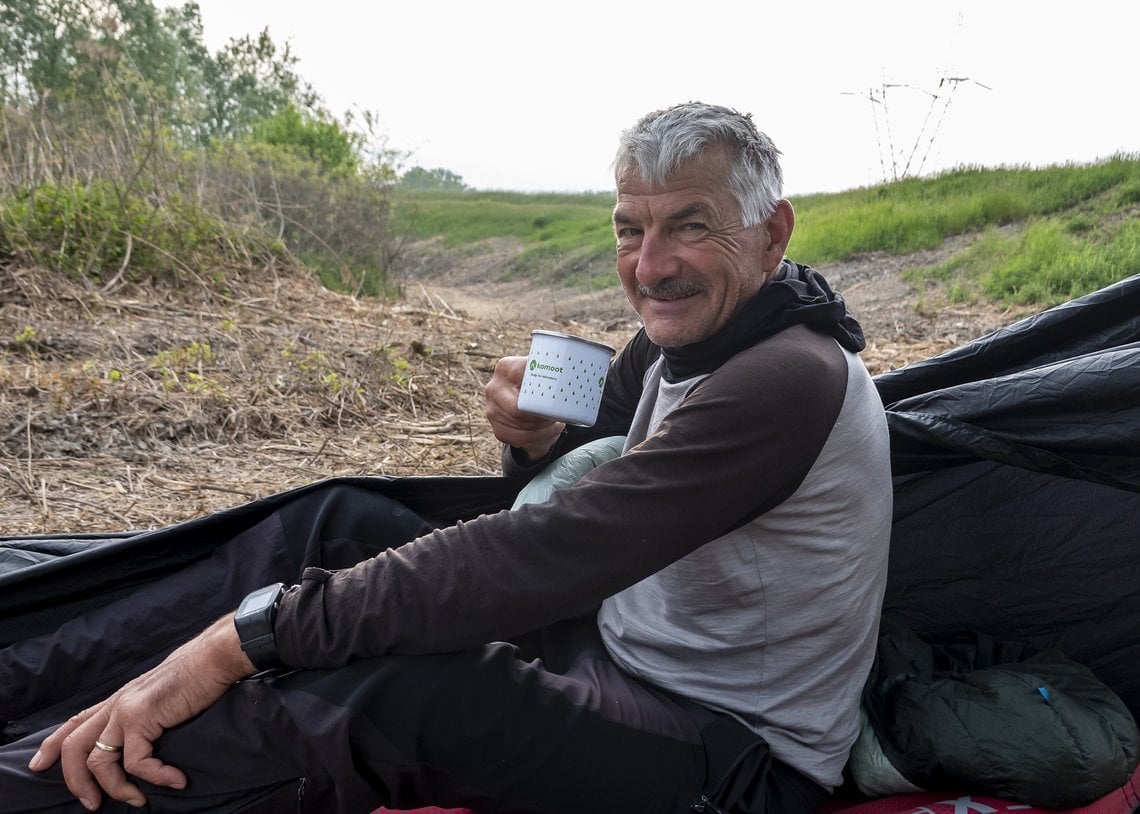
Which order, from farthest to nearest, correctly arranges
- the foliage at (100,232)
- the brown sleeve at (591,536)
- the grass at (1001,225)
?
the foliage at (100,232)
the grass at (1001,225)
the brown sleeve at (591,536)

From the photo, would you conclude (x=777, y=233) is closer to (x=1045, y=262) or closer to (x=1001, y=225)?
(x=1045, y=262)

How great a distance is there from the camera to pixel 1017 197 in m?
7.95

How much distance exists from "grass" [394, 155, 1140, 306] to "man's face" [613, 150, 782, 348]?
490 cm

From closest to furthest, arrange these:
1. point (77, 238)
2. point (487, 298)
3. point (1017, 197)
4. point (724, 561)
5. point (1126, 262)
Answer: point (724, 561) < point (1126, 262) < point (77, 238) < point (1017, 197) < point (487, 298)

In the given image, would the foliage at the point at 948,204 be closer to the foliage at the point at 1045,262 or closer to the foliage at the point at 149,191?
the foliage at the point at 1045,262

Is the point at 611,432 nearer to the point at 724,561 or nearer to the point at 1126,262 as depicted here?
the point at 724,561

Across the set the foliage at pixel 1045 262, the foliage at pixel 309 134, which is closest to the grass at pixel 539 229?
the foliage at pixel 309 134

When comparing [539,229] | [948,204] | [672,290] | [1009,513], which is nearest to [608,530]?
[672,290]

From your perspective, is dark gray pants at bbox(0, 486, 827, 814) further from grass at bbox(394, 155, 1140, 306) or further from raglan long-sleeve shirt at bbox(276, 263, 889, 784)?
grass at bbox(394, 155, 1140, 306)

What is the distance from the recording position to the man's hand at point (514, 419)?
222 cm

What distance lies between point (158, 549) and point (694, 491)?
1288 millimetres

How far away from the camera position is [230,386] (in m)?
5.02

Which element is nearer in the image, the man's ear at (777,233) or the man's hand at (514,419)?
the man's ear at (777,233)

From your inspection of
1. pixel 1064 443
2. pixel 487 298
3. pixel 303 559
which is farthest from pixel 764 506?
pixel 487 298
